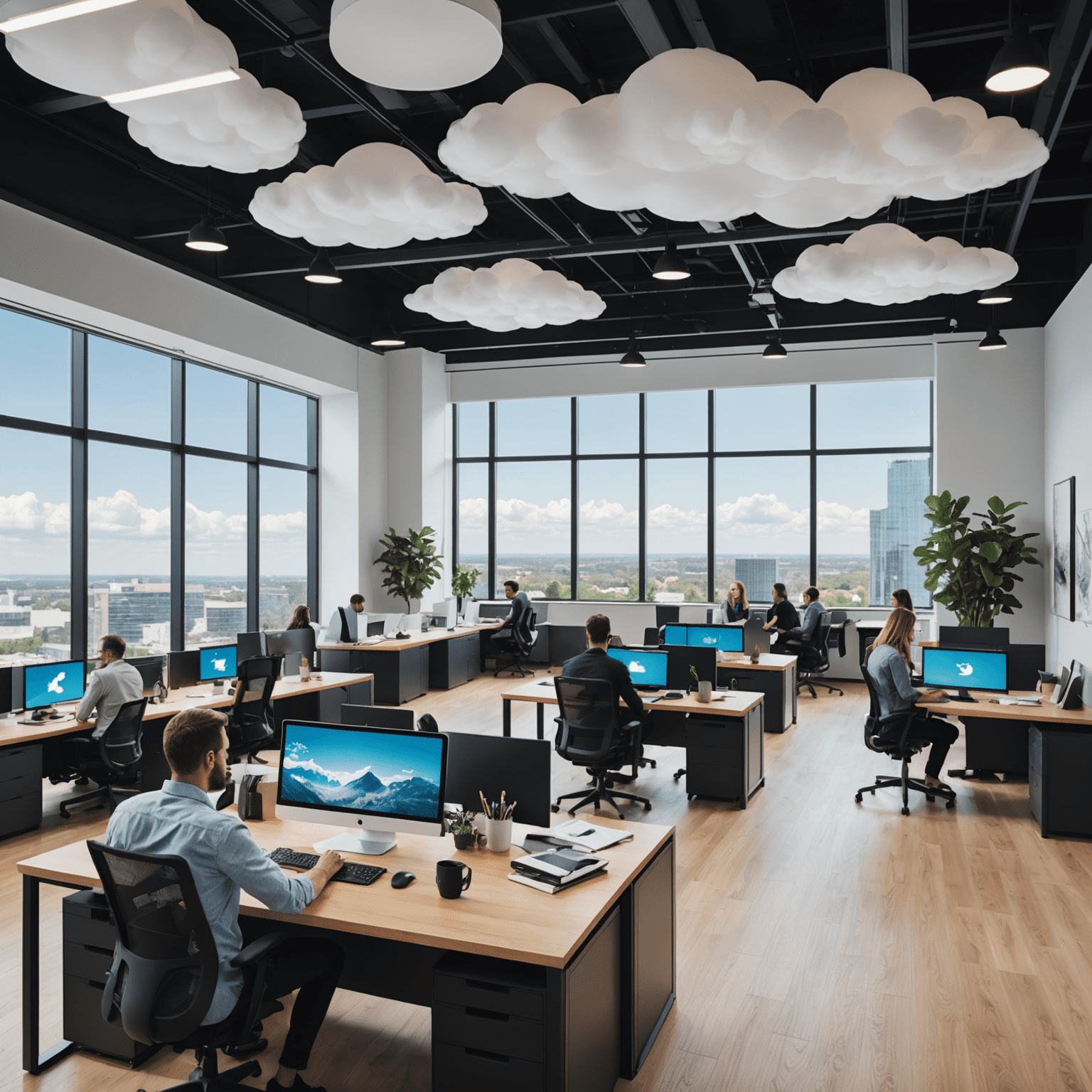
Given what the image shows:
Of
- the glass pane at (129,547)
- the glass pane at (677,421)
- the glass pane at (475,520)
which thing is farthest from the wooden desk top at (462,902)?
the glass pane at (475,520)

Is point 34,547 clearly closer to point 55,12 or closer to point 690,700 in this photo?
point 690,700

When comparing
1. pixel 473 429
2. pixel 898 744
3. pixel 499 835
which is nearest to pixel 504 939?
pixel 499 835

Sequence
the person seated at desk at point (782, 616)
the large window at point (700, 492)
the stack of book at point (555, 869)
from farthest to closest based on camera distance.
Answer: the large window at point (700, 492), the person seated at desk at point (782, 616), the stack of book at point (555, 869)

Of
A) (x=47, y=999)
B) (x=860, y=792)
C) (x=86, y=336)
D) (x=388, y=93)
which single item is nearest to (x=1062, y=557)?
(x=860, y=792)

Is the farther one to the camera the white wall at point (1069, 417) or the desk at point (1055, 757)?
the white wall at point (1069, 417)

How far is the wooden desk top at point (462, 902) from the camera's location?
8.43 ft

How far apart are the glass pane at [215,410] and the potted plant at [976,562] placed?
8336 mm

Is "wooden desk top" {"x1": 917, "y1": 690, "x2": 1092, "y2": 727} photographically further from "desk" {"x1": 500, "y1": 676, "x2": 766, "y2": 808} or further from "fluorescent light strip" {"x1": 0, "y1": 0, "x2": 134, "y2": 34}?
"fluorescent light strip" {"x1": 0, "y1": 0, "x2": 134, "y2": 34}

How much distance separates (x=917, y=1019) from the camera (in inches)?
138

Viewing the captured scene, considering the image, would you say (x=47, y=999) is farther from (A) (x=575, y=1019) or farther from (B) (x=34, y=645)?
(B) (x=34, y=645)

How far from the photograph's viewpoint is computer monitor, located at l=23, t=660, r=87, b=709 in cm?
643

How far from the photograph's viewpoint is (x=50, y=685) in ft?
21.6

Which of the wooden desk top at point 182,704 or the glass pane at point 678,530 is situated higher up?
the glass pane at point 678,530

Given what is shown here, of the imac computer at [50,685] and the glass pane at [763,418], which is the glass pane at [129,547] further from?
the glass pane at [763,418]
